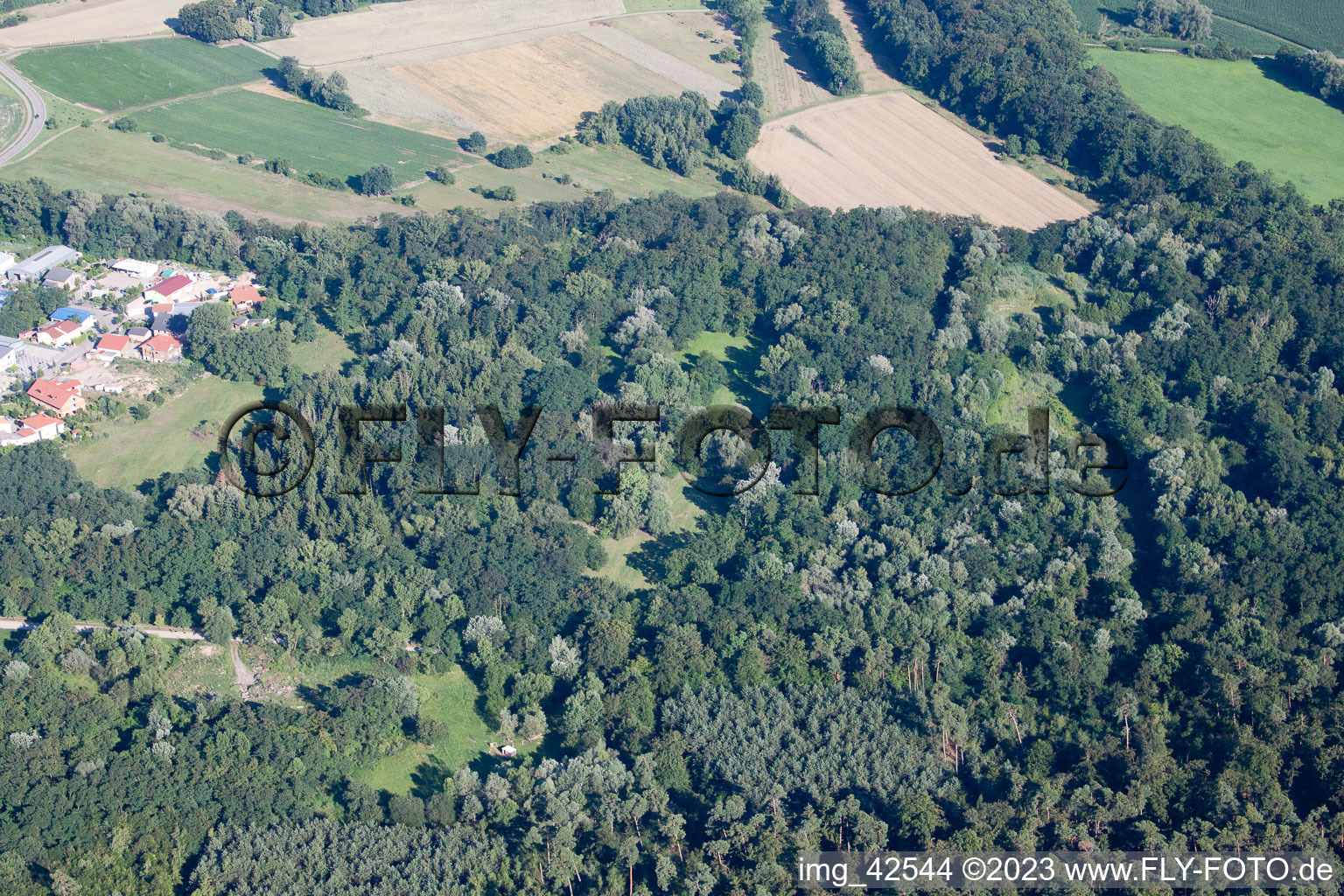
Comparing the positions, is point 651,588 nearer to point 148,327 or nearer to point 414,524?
point 414,524

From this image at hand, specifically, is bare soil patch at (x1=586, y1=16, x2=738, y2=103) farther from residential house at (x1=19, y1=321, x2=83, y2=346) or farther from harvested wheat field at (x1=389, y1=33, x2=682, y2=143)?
residential house at (x1=19, y1=321, x2=83, y2=346)

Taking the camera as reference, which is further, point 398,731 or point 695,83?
point 695,83

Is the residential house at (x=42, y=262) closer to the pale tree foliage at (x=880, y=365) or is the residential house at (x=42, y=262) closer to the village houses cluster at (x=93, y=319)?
the village houses cluster at (x=93, y=319)

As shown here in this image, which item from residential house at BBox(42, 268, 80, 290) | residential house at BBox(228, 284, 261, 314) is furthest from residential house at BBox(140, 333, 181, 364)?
residential house at BBox(42, 268, 80, 290)

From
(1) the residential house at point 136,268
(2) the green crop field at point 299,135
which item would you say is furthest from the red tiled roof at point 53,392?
(2) the green crop field at point 299,135

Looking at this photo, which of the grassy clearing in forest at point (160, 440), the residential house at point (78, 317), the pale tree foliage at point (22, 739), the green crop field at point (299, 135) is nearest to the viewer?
the pale tree foliage at point (22, 739)

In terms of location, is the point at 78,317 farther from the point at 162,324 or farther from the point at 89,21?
the point at 89,21

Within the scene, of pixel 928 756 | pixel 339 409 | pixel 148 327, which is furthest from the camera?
pixel 148 327

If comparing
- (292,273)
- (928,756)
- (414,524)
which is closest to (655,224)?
(292,273)

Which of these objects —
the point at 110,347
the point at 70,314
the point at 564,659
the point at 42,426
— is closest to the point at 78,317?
the point at 70,314
